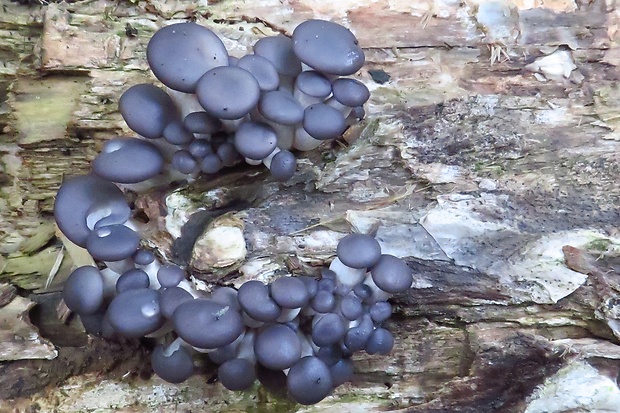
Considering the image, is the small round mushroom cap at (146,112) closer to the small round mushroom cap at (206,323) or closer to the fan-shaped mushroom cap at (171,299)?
the fan-shaped mushroom cap at (171,299)

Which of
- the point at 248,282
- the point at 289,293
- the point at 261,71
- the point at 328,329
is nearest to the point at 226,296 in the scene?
the point at 248,282

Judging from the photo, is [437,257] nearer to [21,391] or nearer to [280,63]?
[280,63]

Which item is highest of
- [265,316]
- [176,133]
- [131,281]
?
[176,133]

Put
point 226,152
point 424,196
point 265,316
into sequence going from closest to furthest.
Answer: point 265,316 < point 226,152 < point 424,196

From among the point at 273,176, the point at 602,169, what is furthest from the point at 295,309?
the point at 602,169

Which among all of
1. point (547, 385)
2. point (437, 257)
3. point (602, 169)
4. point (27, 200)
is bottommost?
point (27, 200)

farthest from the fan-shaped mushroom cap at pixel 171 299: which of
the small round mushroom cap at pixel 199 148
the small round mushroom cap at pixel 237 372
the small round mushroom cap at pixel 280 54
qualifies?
the small round mushroom cap at pixel 280 54

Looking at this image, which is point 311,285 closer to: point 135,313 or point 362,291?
point 362,291

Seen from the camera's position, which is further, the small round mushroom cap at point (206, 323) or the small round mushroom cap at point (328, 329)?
the small round mushroom cap at point (328, 329)
